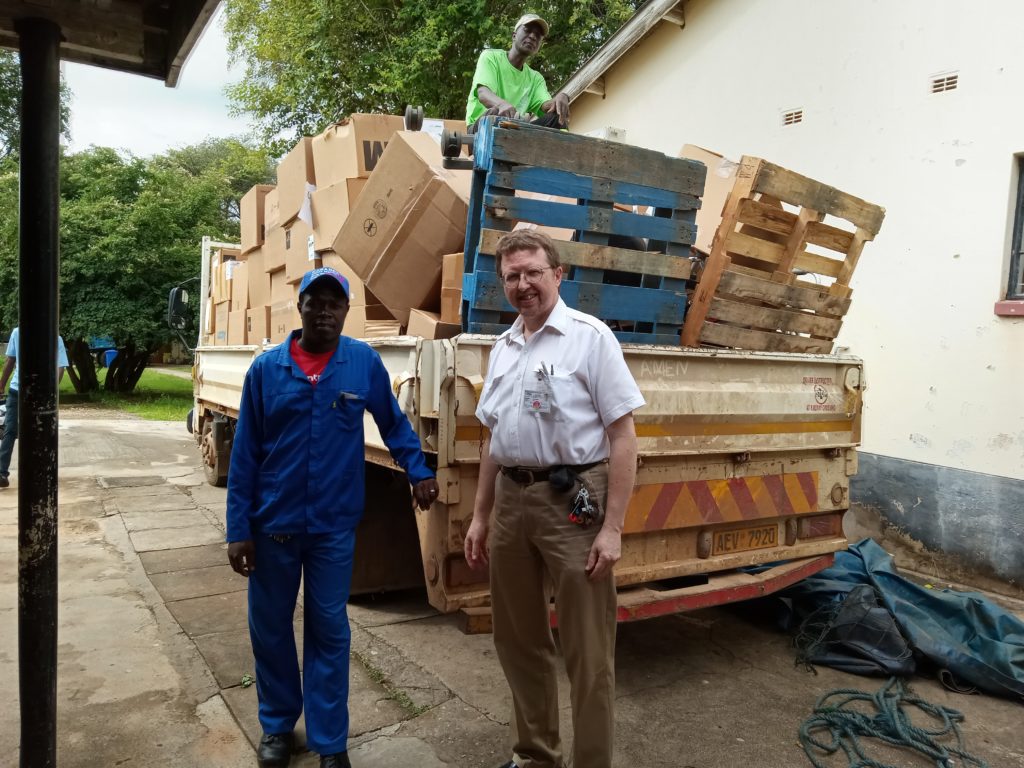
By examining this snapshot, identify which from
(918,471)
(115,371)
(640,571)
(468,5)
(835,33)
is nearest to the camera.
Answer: (640,571)

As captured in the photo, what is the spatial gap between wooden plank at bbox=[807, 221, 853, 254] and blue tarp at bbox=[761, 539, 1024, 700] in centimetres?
188

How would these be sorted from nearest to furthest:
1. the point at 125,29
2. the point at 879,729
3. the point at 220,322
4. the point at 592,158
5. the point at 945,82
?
the point at 125,29 < the point at 879,729 < the point at 592,158 < the point at 945,82 < the point at 220,322

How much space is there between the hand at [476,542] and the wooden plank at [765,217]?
6.53 feet

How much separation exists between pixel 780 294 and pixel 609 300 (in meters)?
1.02

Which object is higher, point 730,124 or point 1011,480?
point 730,124

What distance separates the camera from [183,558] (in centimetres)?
564

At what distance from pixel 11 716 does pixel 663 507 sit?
2.83 meters

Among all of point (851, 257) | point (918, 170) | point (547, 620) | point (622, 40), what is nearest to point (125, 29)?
point (547, 620)

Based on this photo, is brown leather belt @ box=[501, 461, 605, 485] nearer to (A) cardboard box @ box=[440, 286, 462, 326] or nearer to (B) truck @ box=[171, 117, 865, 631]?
(B) truck @ box=[171, 117, 865, 631]

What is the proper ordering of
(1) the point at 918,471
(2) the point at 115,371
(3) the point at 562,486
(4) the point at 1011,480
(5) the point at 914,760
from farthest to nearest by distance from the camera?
(2) the point at 115,371, (1) the point at 918,471, (4) the point at 1011,480, (5) the point at 914,760, (3) the point at 562,486

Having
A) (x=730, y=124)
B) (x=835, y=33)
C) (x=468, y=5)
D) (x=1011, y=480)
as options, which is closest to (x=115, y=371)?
(x=468, y=5)

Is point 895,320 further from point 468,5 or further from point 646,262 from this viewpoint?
→ point 468,5

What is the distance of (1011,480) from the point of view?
17.6 ft

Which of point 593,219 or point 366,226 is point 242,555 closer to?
point 366,226
